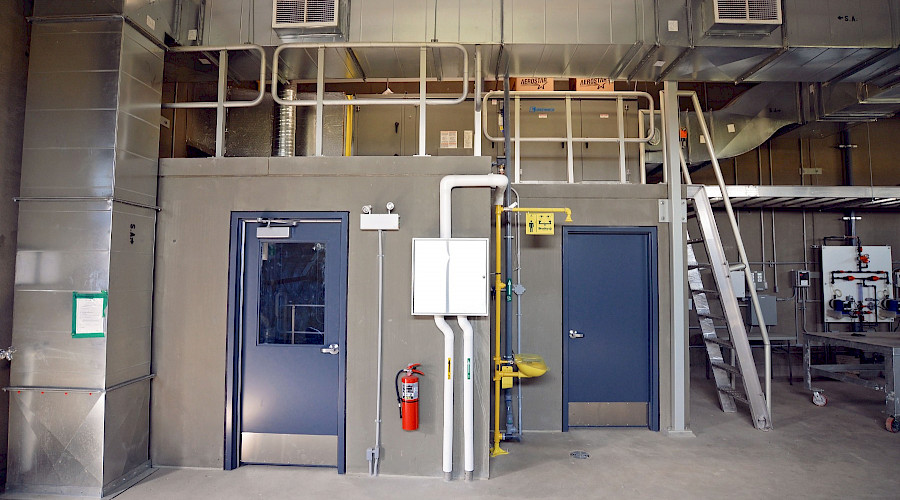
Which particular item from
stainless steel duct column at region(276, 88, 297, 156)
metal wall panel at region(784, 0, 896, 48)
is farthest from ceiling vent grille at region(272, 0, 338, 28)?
metal wall panel at region(784, 0, 896, 48)

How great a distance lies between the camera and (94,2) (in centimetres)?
369

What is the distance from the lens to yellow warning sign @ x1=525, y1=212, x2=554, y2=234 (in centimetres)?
474

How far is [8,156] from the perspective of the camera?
11.9 ft

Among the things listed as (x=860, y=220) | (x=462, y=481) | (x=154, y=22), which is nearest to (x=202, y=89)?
(x=154, y=22)

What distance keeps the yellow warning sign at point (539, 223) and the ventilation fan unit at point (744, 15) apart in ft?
7.06

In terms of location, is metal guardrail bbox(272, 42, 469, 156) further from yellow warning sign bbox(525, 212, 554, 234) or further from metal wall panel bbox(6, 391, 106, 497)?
metal wall panel bbox(6, 391, 106, 497)

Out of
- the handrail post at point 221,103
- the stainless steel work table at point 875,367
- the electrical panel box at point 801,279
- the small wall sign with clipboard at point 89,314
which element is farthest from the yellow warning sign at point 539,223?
the electrical panel box at point 801,279

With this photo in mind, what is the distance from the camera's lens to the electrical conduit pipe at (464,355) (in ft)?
12.4

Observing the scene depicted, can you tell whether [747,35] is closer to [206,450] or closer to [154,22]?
[154,22]

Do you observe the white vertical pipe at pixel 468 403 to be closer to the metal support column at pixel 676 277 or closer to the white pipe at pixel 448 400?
the white pipe at pixel 448 400

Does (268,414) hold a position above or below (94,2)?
below

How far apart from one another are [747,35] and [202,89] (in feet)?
18.4

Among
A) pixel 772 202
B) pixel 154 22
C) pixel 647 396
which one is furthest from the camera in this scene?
pixel 772 202

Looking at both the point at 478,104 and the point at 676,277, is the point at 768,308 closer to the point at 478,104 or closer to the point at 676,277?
the point at 676,277
